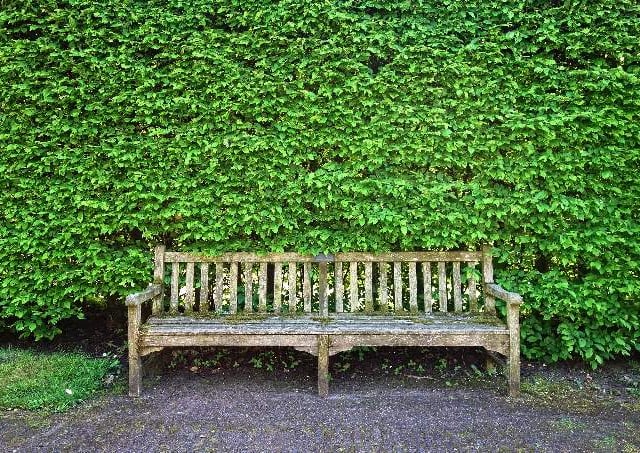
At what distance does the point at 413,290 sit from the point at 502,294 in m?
0.81

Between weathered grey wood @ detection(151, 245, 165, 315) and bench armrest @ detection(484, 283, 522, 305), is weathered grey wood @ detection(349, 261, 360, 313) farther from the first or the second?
weathered grey wood @ detection(151, 245, 165, 315)

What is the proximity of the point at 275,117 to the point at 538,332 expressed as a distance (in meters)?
3.30

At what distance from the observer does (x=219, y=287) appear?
179 inches

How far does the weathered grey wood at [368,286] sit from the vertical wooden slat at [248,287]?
1106 mm

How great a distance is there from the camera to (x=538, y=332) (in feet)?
15.0

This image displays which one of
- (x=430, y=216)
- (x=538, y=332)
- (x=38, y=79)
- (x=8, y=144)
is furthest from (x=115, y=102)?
(x=538, y=332)

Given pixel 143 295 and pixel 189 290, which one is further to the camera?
pixel 189 290

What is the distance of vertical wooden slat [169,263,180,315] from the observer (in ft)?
14.7

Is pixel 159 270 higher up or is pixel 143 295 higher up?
pixel 159 270

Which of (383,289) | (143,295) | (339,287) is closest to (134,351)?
(143,295)

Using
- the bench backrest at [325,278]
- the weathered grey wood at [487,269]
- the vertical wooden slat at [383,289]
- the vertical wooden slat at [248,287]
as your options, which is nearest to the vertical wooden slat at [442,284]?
the bench backrest at [325,278]

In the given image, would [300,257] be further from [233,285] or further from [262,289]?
[233,285]

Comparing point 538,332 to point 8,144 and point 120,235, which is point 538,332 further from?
point 8,144

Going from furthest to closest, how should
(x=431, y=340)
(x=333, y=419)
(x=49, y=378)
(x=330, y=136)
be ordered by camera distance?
(x=330, y=136) → (x=49, y=378) → (x=431, y=340) → (x=333, y=419)
